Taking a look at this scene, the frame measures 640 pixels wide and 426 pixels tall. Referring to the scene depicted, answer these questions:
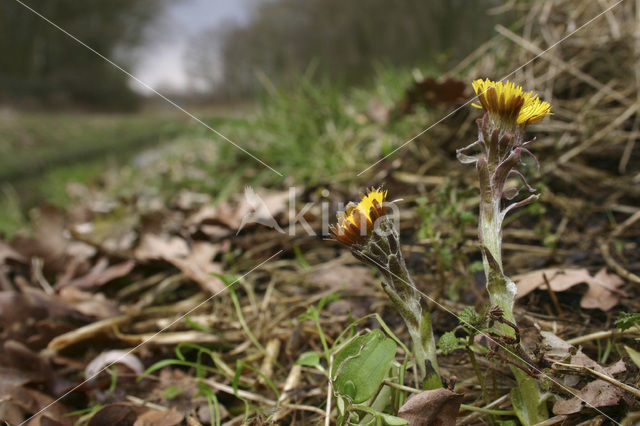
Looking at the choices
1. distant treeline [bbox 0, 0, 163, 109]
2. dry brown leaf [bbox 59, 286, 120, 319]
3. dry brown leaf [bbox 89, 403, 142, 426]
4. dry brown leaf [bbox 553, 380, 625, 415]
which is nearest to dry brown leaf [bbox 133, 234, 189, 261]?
dry brown leaf [bbox 59, 286, 120, 319]

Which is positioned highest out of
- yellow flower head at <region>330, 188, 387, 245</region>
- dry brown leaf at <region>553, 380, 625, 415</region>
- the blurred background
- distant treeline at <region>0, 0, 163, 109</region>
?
distant treeline at <region>0, 0, 163, 109</region>

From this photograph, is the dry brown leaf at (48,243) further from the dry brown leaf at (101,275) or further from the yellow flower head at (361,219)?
the yellow flower head at (361,219)

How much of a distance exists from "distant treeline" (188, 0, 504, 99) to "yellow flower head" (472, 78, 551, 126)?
12.1 feet

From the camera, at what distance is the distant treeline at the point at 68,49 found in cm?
1188

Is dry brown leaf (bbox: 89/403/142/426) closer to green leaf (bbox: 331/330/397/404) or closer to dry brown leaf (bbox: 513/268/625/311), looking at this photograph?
green leaf (bbox: 331/330/397/404)

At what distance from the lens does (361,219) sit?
0.54 m

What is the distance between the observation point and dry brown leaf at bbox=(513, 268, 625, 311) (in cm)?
76

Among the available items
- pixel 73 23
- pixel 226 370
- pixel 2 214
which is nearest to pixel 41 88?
pixel 73 23

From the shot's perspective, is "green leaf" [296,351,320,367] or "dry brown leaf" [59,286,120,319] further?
"dry brown leaf" [59,286,120,319]

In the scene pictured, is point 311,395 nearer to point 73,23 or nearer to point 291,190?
point 291,190

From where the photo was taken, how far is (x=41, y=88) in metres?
11.4

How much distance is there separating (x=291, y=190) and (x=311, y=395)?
90cm

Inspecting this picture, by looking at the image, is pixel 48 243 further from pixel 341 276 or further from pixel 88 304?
pixel 341 276

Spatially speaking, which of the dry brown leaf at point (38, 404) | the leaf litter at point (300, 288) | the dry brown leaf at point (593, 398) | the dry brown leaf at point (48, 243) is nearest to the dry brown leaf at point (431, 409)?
the leaf litter at point (300, 288)
